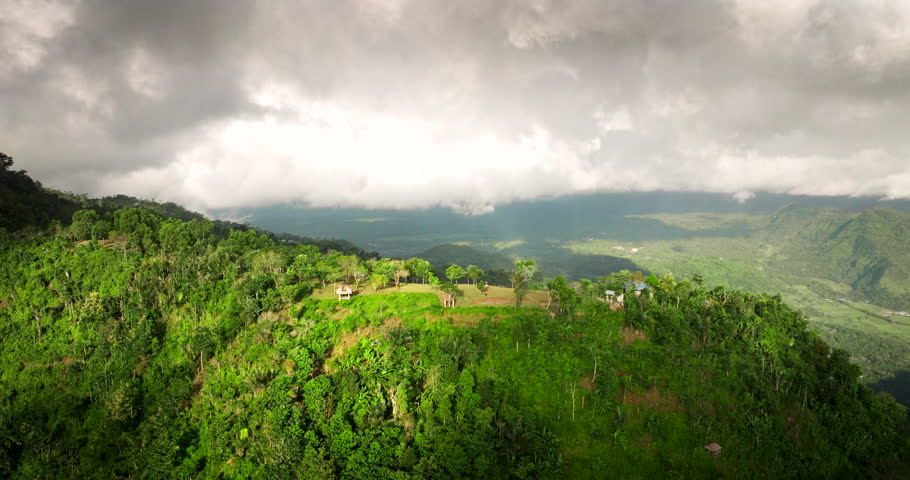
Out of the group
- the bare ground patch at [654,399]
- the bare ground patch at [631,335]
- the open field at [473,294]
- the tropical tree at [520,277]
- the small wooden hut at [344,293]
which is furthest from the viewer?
the open field at [473,294]

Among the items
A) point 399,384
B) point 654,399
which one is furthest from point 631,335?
point 399,384

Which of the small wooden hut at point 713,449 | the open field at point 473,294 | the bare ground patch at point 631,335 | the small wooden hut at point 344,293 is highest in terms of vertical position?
the small wooden hut at point 344,293

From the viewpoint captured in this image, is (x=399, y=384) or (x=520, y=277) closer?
(x=399, y=384)

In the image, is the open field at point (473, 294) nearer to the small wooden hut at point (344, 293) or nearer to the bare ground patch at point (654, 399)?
the small wooden hut at point (344, 293)

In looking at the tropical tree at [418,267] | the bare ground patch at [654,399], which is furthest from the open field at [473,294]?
the bare ground patch at [654,399]

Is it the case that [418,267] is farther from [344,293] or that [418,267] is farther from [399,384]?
[399,384]

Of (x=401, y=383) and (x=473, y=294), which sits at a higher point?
(x=473, y=294)

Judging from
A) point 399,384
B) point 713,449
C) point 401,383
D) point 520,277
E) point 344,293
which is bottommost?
point 713,449

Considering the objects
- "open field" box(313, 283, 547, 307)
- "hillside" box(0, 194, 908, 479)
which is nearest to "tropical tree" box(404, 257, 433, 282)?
"open field" box(313, 283, 547, 307)
